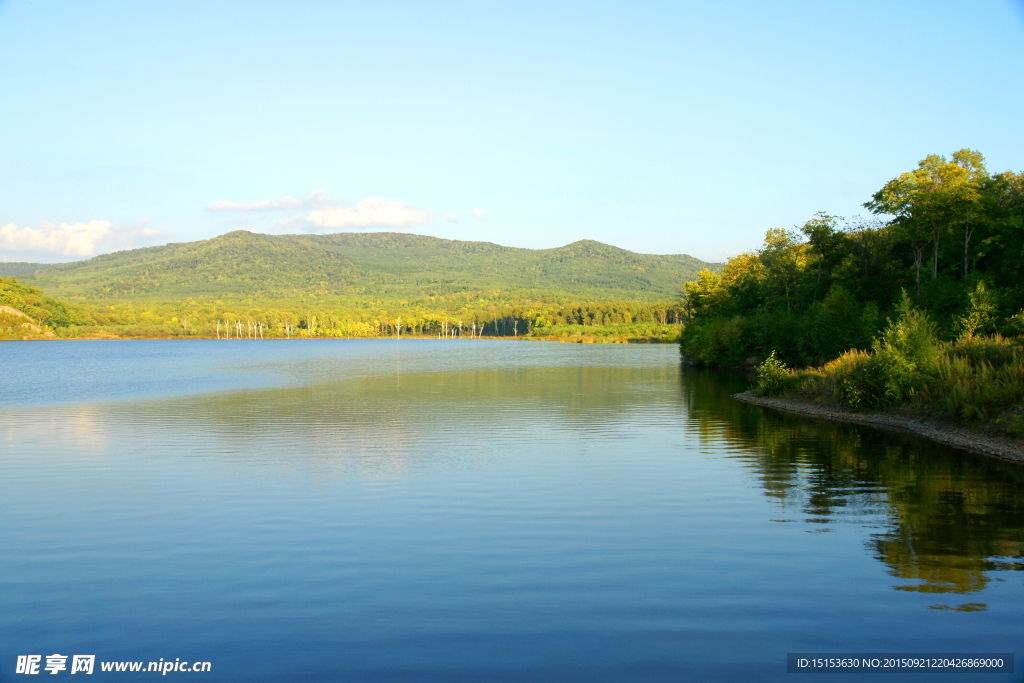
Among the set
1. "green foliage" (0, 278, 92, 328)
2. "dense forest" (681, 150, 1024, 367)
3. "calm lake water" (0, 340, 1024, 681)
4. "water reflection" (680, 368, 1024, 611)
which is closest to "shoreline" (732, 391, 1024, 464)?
"water reflection" (680, 368, 1024, 611)

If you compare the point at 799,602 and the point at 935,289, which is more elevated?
the point at 935,289

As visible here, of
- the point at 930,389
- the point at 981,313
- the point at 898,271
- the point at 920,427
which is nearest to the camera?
the point at 920,427

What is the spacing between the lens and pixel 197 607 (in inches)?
344

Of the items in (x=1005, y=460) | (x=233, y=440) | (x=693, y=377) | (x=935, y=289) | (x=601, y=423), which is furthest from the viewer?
(x=693, y=377)

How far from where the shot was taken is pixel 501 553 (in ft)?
35.8

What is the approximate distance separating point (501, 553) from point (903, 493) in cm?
991

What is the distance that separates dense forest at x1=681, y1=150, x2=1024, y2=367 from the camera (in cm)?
4841

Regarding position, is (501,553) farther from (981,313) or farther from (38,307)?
(38,307)

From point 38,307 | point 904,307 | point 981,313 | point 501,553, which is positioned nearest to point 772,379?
point 904,307

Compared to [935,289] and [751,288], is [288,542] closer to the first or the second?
[935,289]

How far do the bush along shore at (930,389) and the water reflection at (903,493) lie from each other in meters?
1.63

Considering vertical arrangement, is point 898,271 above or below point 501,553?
above

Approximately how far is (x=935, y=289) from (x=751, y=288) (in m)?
35.0

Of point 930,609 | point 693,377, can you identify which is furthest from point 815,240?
point 930,609
